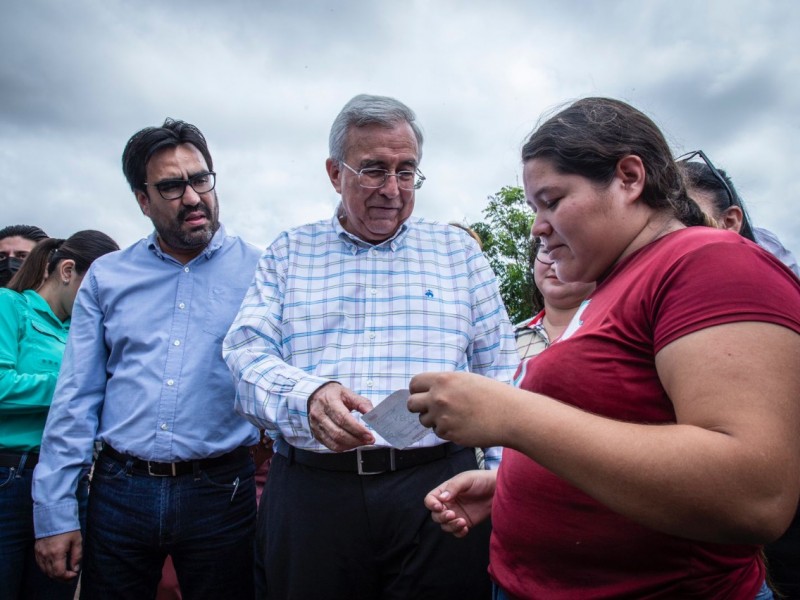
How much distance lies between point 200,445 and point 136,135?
1597 mm

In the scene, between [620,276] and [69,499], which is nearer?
[620,276]

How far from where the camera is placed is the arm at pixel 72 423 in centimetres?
271

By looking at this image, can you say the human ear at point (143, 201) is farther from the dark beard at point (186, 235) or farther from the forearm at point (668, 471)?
the forearm at point (668, 471)

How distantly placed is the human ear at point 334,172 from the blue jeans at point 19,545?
1.87 meters

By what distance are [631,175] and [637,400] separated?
0.52m

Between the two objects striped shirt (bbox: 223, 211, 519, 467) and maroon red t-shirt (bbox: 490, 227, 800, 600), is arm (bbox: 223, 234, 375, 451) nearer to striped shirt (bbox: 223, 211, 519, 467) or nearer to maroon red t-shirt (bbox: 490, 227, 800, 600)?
striped shirt (bbox: 223, 211, 519, 467)

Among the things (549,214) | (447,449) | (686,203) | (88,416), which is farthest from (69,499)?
(686,203)

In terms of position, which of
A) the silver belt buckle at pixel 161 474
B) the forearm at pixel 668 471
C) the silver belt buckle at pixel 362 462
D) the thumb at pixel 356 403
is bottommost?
the silver belt buckle at pixel 161 474

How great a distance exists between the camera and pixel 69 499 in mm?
2738

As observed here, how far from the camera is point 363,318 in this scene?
243cm

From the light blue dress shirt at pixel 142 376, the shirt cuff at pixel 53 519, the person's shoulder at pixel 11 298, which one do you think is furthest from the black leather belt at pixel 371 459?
the person's shoulder at pixel 11 298

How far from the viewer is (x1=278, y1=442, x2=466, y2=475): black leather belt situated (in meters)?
2.17

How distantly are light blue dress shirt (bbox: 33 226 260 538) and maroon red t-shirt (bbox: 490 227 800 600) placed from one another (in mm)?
1739

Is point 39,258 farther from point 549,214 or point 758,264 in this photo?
point 758,264
